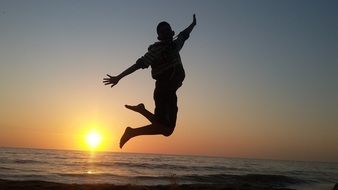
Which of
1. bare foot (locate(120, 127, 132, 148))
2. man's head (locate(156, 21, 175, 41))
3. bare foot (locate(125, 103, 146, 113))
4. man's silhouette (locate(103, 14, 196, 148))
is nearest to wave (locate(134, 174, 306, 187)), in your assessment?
bare foot (locate(120, 127, 132, 148))

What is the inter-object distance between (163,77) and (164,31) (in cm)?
66

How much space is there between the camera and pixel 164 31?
19.2 feet

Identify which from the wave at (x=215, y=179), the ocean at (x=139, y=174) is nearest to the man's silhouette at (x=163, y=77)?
the ocean at (x=139, y=174)

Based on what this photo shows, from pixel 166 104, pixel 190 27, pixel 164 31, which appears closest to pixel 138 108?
pixel 166 104

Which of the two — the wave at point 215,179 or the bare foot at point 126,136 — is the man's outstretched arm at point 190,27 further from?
the wave at point 215,179

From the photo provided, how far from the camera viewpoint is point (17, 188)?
1297cm

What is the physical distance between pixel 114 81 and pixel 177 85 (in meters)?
Answer: 0.89

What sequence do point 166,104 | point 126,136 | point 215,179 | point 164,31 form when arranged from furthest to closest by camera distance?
1. point 215,179
2. point 126,136
3. point 164,31
4. point 166,104

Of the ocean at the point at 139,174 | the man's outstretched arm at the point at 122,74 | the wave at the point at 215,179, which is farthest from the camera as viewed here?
the wave at the point at 215,179

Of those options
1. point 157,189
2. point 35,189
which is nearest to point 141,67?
point 35,189

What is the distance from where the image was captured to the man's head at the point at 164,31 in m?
5.83

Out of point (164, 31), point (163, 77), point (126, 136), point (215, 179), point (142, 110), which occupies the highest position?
point (164, 31)

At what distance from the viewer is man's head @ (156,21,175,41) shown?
583 centimetres

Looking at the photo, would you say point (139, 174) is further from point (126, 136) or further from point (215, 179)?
point (126, 136)
